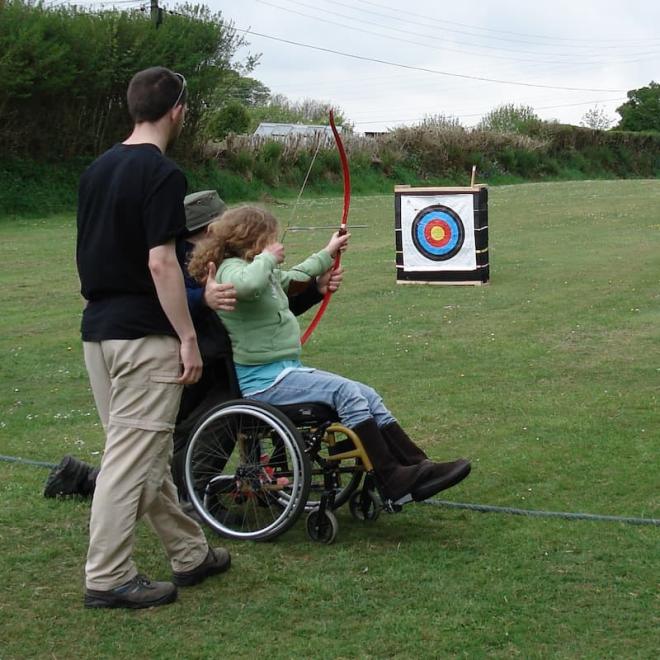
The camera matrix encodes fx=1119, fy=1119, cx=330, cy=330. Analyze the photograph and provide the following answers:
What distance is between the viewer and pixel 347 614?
3.80 meters

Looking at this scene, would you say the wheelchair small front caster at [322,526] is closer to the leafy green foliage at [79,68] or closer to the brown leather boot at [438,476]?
the brown leather boot at [438,476]

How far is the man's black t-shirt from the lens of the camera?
366cm

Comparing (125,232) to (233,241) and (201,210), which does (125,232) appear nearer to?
(233,241)

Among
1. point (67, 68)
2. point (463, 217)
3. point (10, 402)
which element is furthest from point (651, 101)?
point (10, 402)

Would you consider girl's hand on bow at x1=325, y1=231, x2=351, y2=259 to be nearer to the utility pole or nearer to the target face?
the target face

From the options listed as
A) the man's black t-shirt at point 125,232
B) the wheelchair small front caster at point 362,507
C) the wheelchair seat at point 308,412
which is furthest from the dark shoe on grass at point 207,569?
the man's black t-shirt at point 125,232

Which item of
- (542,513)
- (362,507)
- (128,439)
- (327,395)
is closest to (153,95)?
(128,439)

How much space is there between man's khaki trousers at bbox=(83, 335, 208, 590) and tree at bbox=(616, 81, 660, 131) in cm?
6844


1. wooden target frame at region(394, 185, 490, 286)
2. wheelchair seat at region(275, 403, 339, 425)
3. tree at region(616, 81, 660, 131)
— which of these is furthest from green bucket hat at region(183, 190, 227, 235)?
tree at region(616, 81, 660, 131)

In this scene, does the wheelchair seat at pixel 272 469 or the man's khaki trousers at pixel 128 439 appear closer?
the man's khaki trousers at pixel 128 439

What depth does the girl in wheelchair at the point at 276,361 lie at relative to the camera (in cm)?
437

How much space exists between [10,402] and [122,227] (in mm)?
4322

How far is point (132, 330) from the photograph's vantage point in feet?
12.4

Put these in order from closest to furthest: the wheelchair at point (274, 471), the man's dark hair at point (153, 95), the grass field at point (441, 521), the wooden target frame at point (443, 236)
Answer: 1. the grass field at point (441, 521)
2. the man's dark hair at point (153, 95)
3. the wheelchair at point (274, 471)
4. the wooden target frame at point (443, 236)
